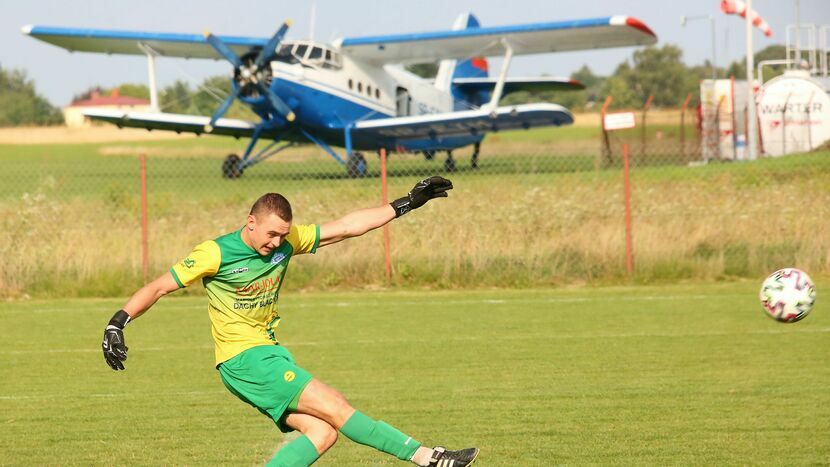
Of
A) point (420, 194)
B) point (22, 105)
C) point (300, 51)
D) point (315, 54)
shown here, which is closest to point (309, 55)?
point (315, 54)

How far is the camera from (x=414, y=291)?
57.4 ft

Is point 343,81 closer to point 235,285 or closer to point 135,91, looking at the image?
point 235,285

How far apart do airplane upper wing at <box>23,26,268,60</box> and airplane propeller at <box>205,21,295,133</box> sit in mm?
1255

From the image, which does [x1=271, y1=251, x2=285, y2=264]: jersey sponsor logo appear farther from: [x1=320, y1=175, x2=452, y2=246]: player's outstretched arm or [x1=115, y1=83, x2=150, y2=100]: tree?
[x1=115, y1=83, x2=150, y2=100]: tree

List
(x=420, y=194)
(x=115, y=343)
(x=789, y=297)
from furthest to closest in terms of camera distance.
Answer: (x=789, y=297), (x=420, y=194), (x=115, y=343)

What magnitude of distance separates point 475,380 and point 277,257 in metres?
4.51

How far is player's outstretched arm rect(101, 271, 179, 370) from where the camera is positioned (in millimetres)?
5969

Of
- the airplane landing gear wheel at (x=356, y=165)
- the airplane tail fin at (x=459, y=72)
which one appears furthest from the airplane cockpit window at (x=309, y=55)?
the airplane tail fin at (x=459, y=72)

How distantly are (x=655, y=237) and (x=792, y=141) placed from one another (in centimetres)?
2405

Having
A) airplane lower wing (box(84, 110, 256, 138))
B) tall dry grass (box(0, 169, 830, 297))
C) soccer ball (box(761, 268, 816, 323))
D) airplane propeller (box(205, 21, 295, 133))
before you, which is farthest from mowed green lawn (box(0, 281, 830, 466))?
airplane lower wing (box(84, 110, 256, 138))

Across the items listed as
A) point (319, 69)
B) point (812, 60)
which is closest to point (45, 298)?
point (319, 69)

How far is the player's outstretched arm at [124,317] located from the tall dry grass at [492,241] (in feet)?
38.3

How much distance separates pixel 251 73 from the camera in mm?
34469

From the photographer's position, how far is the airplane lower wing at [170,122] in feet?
121
